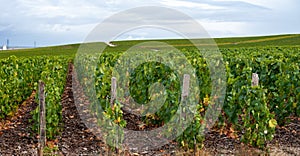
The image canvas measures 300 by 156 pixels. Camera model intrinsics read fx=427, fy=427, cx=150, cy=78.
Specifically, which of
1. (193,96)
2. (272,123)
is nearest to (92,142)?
(193,96)

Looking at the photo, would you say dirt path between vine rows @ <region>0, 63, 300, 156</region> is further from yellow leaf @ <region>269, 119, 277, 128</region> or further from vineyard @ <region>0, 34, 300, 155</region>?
yellow leaf @ <region>269, 119, 277, 128</region>

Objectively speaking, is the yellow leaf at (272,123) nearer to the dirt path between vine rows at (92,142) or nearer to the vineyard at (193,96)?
the vineyard at (193,96)

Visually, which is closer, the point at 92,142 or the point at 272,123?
the point at 272,123

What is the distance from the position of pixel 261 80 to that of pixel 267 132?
9.67 feet

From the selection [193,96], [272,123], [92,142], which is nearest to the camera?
[272,123]

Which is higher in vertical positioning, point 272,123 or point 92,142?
point 272,123

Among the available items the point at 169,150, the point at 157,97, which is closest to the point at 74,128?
the point at 157,97

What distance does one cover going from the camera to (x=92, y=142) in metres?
8.91

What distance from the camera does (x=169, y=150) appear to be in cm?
830

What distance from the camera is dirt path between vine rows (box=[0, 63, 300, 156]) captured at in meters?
8.22

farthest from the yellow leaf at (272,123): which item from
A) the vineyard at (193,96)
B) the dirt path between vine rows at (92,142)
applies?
the dirt path between vine rows at (92,142)

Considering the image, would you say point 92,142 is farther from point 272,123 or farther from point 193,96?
point 272,123

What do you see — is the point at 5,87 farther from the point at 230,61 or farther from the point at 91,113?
the point at 230,61

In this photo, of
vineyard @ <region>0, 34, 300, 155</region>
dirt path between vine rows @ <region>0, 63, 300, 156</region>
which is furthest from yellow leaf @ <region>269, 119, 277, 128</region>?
dirt path between vine rows @ <region>0, 63, 300, 156</region>
